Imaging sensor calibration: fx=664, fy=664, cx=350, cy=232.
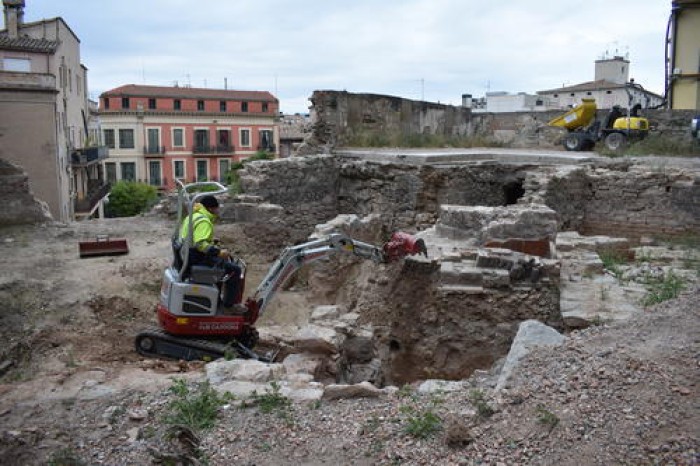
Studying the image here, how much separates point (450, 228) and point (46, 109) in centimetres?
1641

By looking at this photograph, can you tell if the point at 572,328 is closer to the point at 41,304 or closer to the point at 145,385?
the point at 145,385

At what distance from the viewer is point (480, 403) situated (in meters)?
3.98

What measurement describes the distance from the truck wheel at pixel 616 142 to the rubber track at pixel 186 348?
9770mm

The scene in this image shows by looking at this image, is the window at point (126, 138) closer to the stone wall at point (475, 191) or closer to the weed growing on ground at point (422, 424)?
the stone wall at point (475, 191)

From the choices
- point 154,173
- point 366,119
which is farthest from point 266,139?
point 366,119

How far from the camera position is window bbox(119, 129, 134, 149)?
127ft

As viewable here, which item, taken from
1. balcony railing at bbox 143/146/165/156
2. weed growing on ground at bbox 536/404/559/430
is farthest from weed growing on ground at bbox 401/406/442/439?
balcony railing at bbox 143/146/165/156

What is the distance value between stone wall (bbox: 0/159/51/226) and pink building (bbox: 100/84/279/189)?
25929 millimetres

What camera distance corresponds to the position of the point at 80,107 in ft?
98.8

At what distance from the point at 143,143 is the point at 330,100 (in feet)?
89.7

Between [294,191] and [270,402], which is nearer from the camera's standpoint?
[270,402]

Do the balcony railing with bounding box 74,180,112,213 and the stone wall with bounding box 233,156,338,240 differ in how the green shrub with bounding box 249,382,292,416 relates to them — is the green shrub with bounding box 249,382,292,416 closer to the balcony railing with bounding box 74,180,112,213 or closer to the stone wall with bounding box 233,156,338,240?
the stone wall with bounding box 233,156,338,240

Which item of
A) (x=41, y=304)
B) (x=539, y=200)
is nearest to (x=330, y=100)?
(x=539, y=200)

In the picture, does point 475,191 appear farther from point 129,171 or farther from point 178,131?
point 129,171
